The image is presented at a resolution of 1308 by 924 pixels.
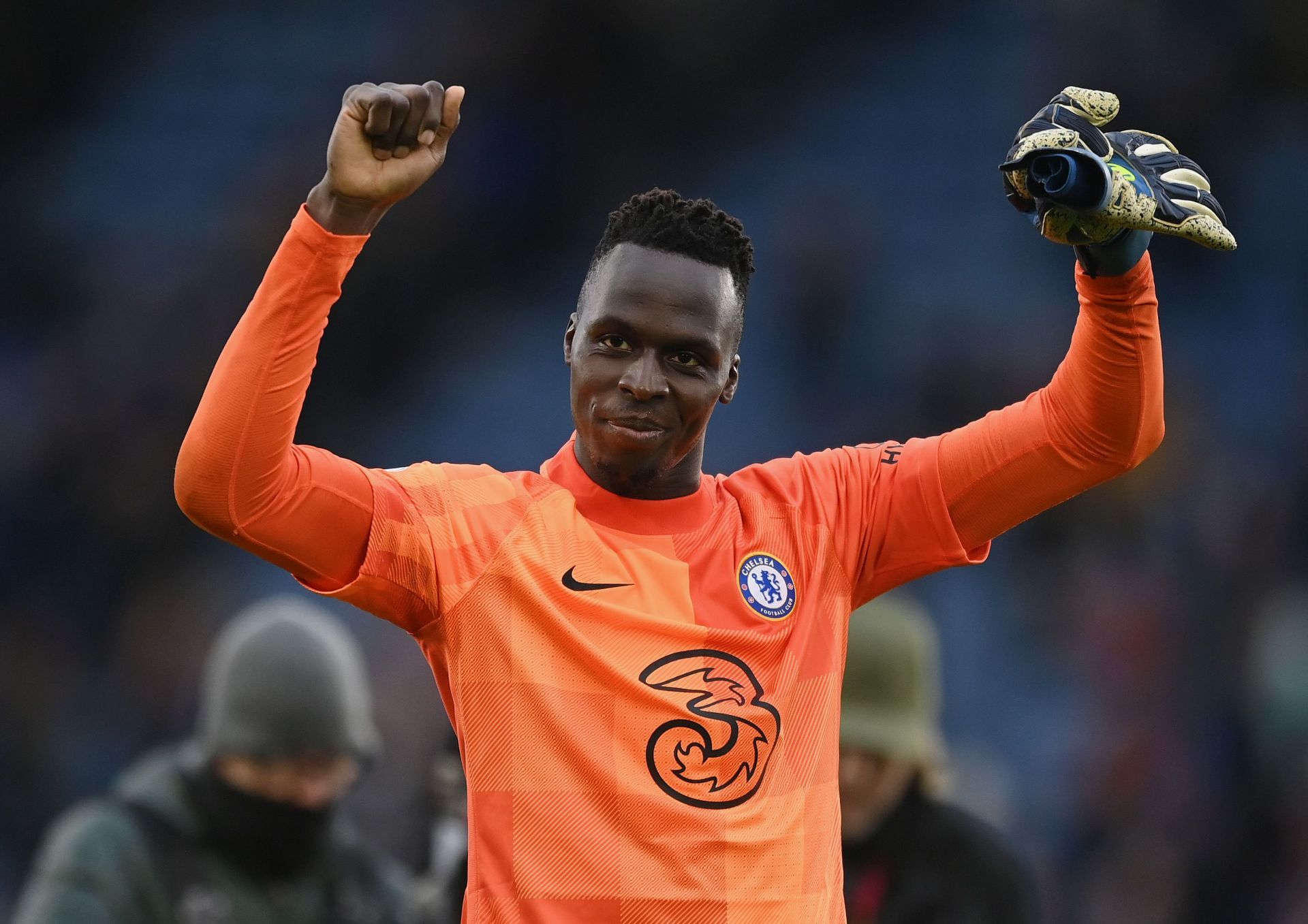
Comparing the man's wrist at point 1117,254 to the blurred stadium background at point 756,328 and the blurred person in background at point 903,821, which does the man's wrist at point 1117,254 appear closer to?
the blurred person in background at point 903,821

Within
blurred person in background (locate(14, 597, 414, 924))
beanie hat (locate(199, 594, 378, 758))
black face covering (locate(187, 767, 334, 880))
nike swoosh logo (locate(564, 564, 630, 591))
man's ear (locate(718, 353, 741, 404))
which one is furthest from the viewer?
beanie hat (locate(199, 594, 378, 758))

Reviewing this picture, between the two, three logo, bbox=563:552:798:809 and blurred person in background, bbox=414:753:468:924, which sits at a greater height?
three logo, bbox=563:552:798:809

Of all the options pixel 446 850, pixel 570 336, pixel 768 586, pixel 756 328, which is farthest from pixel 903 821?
pixel 756 328

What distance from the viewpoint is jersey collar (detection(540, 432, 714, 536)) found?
3150 millimetres

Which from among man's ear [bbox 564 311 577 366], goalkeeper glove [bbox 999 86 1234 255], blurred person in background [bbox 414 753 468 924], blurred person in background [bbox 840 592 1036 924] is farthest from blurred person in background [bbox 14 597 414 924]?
goalkeeper glove [bbox 999 86 1234 255]

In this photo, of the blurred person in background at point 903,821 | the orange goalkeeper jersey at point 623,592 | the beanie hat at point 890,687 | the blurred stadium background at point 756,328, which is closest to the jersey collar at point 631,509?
the orange goalkeeper jersey at point 623,592

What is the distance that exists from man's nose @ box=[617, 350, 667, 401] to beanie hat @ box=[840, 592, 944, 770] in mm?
2619

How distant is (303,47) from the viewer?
1148 centimetres

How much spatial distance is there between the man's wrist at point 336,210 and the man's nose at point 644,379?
0.51 m

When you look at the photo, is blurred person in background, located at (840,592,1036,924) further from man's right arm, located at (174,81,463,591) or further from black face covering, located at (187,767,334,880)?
man's right arm, located at (174,81,463,591)

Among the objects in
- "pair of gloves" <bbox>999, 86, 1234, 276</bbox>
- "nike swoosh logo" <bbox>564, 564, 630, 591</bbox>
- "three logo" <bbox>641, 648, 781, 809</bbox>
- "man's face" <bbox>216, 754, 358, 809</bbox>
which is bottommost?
"man's face" <bbox>216, 754, 358, 809</bbox>

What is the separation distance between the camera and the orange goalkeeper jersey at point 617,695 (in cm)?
287

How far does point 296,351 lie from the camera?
274 cm

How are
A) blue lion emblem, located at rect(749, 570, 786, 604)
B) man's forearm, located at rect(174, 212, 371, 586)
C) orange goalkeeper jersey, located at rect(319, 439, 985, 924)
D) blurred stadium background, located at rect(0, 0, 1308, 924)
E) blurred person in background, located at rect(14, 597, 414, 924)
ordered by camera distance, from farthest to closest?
1. blurred stadium background, located at rect(0, 0, 1308, 924)
2. blurred person in background, located at rect(14, 597, 414, 924)
3. blue lion emblem, located at rect(749, 570, 786, 604)
4. orange goalkeeper jersey, located at rect(319, 439, 985, 924)
5. man's forearm, located at rect(174, 212, 371, 586)
